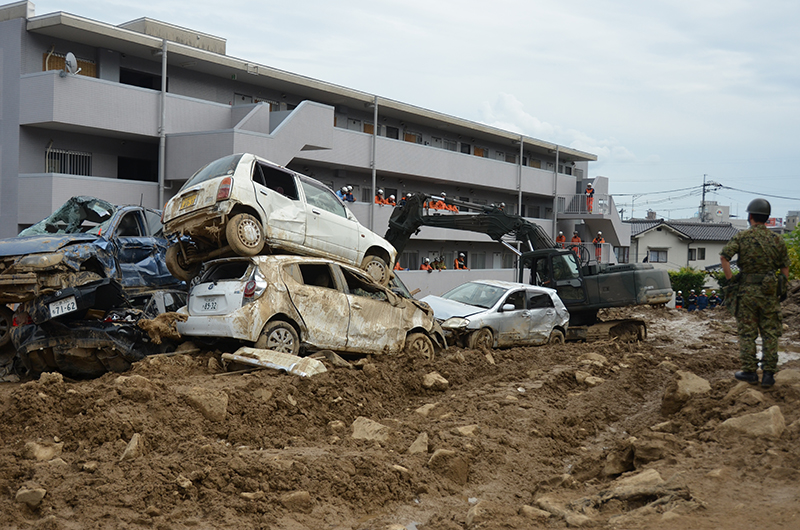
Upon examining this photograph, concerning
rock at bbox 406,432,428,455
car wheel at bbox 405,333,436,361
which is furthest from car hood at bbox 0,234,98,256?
rock at bbox 406,432,428,455

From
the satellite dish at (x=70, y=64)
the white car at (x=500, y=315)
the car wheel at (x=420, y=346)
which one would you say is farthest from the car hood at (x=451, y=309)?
the satellite dish at (x=70, y=64)

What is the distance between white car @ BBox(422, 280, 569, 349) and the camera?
13.3 meters

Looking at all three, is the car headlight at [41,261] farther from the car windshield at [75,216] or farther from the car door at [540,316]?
the car door at [540,316]

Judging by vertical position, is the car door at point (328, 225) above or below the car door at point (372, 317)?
above

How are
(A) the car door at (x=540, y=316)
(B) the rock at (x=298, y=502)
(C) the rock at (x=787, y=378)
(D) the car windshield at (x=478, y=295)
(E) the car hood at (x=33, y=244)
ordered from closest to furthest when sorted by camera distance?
(B) the rock at (x=298, y=502) < (C) the rock at (x=787, y=378) < (E) the car hood at (x=33, y=244) < (D) the car windshield at (x=478, y=295) < (A) the car door at (x=540, y=316)

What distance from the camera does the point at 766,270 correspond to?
7.24 m

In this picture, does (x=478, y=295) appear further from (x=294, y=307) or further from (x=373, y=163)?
(x=373, y=163)

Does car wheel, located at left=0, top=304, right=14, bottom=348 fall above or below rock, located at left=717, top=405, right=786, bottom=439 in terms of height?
above

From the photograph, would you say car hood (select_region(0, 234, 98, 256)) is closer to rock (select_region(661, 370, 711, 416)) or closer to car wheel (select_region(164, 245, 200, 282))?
car wheel (select_region(164, 245, 200, 282))

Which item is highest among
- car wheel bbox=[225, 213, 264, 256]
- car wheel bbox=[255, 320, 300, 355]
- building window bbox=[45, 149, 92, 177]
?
building window bbox=[45, 149, 92, 177]

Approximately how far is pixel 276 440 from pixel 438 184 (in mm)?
27755

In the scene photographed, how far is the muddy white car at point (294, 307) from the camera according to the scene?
8.89 meters

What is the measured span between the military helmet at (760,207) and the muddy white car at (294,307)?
5.31m

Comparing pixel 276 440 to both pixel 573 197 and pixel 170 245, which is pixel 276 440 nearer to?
pixel 170 245
